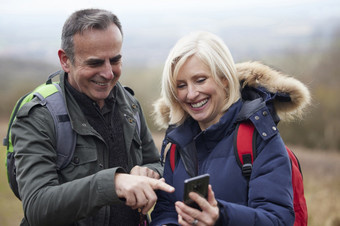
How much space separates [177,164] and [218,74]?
63 cm

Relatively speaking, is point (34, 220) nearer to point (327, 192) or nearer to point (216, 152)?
point (216, 152)

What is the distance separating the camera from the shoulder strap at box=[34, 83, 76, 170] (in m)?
2.69

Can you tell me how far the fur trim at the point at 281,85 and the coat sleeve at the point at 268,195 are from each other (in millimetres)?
372

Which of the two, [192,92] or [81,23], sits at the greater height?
[81,23]

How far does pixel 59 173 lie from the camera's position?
271cm

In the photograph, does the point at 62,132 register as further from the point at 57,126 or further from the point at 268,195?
the point at 268,195

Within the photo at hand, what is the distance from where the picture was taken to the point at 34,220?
2.49 meters

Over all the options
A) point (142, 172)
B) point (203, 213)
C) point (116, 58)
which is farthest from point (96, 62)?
point (203, 213)

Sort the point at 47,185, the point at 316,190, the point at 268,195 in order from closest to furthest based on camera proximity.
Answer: the point at 268,195, the point at 47,185, the point at 316,190

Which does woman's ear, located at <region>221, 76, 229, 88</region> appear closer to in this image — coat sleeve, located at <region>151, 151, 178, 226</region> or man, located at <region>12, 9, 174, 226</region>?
coat sleeve, located at <region>151, 151, 178, 226</region>

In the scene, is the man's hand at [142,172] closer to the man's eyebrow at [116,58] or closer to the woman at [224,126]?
the woman at [224,126]

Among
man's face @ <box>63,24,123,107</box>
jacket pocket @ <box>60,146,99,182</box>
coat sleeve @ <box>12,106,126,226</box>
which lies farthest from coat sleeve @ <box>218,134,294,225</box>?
man's face @ <box>63,24,123,107</box>

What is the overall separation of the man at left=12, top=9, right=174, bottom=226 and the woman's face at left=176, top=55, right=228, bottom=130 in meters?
0.52

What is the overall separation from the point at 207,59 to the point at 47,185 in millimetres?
1193
